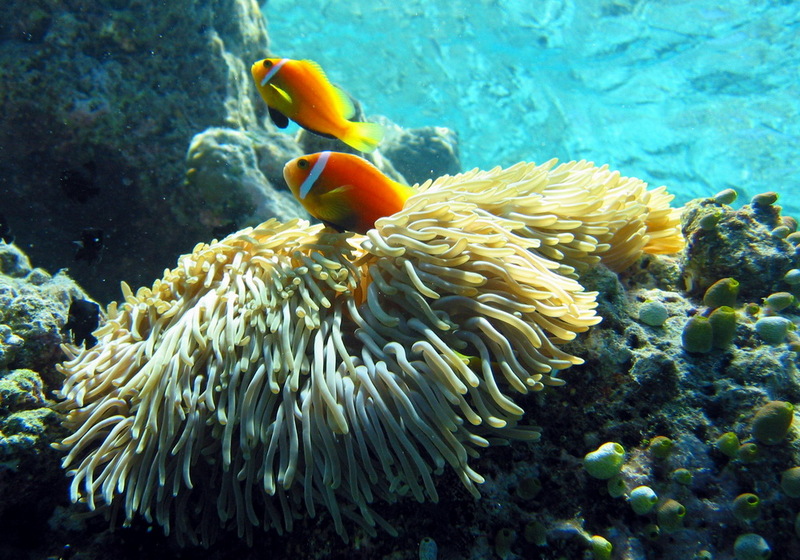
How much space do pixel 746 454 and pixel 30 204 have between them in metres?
6.91

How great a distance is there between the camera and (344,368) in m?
2.09

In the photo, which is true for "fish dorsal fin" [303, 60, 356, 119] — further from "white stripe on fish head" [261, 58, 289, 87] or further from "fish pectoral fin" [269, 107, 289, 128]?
"fish pectoral fin" [269, 107, 289, 128]

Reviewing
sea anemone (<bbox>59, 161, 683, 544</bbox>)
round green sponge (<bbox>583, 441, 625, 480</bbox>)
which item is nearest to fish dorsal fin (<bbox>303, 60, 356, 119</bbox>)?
sea anemone (<bbox>59, 161, 683, 544</bbox>)

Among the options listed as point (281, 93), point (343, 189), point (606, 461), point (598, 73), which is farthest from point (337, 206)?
point (598, 73)

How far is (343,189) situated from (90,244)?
3695mm

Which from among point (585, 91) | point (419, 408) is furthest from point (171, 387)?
point (585, 91)

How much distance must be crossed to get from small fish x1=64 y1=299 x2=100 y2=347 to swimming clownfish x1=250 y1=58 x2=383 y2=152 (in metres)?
1.99

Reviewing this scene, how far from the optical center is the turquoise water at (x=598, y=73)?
16.5m

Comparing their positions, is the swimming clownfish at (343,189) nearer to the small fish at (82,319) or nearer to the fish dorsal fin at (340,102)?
the fish dorsal fin at (340,102)

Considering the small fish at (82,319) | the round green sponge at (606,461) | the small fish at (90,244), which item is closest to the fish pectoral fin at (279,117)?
the small fish at (82,319)

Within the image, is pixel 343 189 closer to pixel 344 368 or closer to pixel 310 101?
pixel 310 101

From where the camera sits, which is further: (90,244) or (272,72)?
(90,244)

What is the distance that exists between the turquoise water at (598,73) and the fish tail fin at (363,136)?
18128 millimetres

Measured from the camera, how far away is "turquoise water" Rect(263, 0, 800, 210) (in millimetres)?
16531
